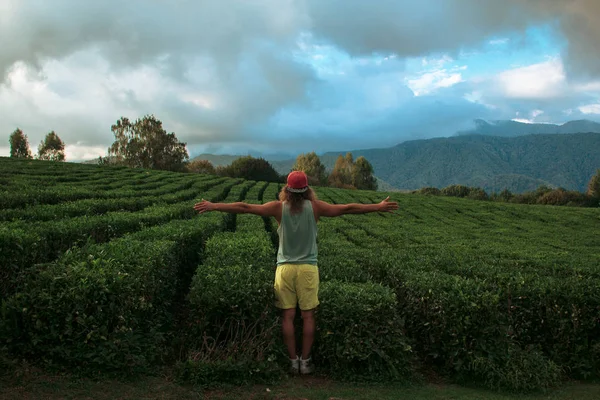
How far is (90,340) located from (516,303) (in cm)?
647

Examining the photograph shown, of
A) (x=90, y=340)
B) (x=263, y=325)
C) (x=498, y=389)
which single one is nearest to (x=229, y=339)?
(x=263, y=325)

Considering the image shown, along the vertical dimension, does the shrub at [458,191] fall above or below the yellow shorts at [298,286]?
below

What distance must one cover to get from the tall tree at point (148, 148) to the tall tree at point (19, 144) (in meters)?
14.7

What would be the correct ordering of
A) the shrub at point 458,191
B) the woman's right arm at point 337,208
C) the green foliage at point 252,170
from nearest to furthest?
the woman's right arm at point 337,208
the green foliage at point 252,170
the shrub at point 458,191

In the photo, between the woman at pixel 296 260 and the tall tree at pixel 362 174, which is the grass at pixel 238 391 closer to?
the woman at pixel 296 260

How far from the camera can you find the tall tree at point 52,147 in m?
79.7

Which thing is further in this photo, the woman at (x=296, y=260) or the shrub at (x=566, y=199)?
the shrub at (x=566, y=199)

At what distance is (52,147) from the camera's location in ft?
264

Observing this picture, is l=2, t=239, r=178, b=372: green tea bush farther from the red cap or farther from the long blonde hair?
the red cap

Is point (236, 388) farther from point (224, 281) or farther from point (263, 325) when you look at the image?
point (224, 281)

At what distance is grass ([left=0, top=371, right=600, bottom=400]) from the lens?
192 inches

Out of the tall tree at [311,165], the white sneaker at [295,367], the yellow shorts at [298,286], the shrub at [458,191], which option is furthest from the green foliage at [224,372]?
the shrub at [458,191]

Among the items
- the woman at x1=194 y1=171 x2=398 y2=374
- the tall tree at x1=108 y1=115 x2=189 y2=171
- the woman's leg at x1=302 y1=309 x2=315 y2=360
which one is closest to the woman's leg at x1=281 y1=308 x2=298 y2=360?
the woman at x1=194 y1=171 x2=398 y2=374

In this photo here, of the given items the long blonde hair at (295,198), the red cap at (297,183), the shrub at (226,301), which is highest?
the red cap at (297,183)
